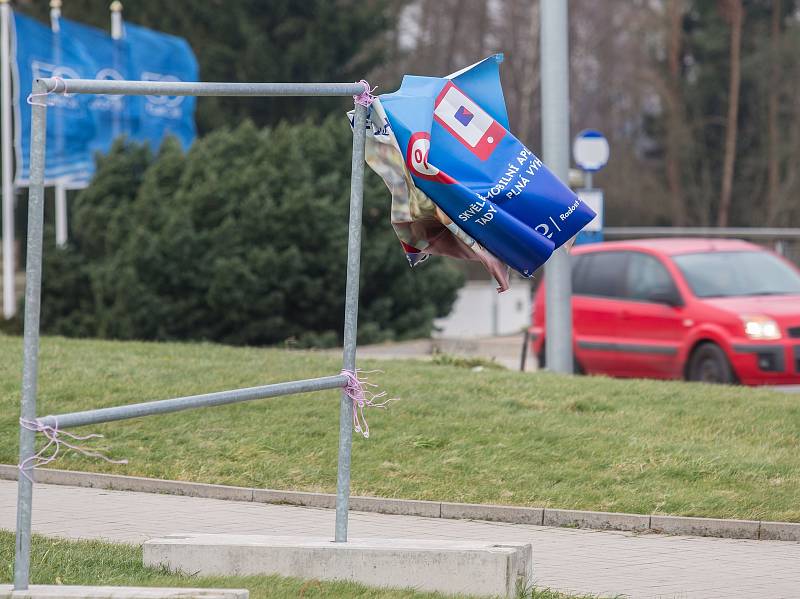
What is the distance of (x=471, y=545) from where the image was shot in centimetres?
599

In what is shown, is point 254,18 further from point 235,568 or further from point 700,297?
point 235,568

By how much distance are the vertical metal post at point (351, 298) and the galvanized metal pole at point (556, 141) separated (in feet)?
26.0

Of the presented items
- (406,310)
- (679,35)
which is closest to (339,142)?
(406,310)

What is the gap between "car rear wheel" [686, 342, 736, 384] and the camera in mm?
13562

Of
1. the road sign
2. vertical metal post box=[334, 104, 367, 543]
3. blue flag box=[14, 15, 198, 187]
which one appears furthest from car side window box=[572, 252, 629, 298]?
blue flag box=[14, 15, 198, 187]

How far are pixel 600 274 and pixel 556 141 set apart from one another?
7.62 feet

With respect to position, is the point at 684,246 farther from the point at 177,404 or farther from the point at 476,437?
the point at 177,404

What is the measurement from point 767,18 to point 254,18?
57.3 ft

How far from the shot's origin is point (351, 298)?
5973 mm

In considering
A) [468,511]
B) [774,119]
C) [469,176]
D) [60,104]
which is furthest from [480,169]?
[774,119]

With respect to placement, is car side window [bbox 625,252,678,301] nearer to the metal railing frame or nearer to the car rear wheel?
the car rear wheel

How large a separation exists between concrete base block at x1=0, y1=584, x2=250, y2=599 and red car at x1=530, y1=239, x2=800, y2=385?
924 centimetres

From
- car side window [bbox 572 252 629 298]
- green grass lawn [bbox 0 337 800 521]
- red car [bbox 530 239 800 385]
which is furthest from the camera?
car side window [bbox 572 252 629 298]

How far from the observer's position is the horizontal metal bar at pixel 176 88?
5.03 meters
